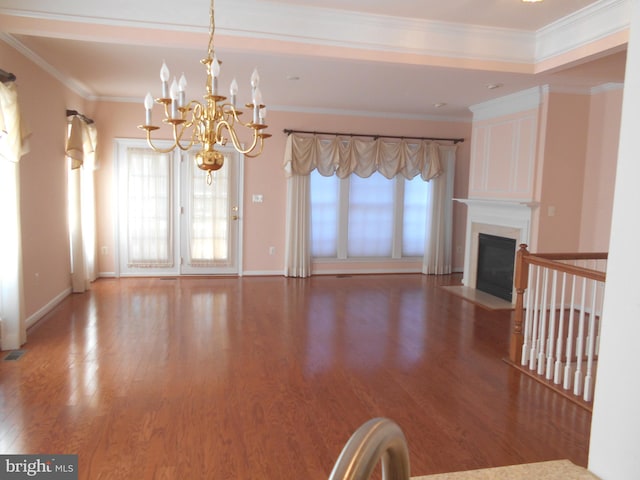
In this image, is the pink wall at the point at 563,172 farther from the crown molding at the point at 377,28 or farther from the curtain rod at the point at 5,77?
the curtain rod at the point at 5,77

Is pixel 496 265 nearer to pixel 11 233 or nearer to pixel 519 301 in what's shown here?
pixel 519 301

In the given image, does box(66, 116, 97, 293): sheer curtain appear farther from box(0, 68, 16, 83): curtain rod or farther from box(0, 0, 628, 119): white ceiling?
box(0, 68, 16, 83): curtain rod

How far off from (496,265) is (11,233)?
594cm

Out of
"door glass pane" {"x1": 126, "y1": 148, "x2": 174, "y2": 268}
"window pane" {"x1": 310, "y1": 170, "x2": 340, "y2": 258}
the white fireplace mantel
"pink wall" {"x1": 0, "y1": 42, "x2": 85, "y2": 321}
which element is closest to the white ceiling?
"pink wall" {"x1": 0, "y1": 42, "x2": 85, "y2": 321}

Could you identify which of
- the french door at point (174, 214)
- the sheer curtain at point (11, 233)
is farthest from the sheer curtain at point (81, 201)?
the sheer curtain at point (11, 233)

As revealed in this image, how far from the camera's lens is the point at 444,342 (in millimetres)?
4805

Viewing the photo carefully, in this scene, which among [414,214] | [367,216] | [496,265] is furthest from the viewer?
[414,214]

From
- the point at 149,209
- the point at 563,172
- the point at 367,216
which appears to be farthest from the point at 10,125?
the point at 563,172

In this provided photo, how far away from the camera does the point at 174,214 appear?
755 centimetres

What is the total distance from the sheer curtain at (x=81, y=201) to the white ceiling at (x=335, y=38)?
83cm

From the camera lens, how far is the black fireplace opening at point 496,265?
6.45 metres

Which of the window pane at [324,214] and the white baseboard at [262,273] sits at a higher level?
the window pane at [324,214]

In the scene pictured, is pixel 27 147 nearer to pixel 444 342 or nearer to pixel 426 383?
pixel 426 383

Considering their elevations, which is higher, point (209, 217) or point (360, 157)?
point (360, 157)
